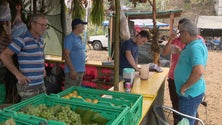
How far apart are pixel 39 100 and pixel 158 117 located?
1005 mm

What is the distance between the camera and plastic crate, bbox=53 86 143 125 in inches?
71.1

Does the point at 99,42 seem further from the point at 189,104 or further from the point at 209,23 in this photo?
the point at 189,104

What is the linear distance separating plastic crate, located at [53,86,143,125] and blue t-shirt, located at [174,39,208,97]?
3.09ft

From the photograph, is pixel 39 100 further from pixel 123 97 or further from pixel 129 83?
pixel 129 83

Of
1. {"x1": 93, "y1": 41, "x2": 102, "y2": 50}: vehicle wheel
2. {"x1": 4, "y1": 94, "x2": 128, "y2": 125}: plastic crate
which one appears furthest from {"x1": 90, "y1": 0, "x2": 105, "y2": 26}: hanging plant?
{"x1": 93, "y1": 41, "x2": 102, "y2": 50}: vehicle wheel

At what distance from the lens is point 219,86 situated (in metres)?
8.00

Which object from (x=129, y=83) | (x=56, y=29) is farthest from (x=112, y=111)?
(x=56, y=29)

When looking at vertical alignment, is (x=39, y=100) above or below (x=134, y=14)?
below

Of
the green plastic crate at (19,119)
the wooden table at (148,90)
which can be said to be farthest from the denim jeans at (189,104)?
the green plastic crate at (19,119)

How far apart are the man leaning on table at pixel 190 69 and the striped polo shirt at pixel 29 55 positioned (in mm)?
1650

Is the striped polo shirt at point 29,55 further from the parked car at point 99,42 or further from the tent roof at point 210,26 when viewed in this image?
the tent roof at point 210,26

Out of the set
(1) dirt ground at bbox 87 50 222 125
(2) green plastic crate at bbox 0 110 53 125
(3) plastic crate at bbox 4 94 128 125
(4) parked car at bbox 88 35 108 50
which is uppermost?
(2) green plastic crate at bbox 0 110 53 125

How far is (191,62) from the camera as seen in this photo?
2701mm

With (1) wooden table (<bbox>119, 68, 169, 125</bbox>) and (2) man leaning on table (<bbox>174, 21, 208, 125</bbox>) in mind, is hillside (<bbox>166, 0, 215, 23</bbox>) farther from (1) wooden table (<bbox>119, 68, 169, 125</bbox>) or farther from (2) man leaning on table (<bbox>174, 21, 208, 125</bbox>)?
(2) man leaning on table (<bbox>174, 21, 208, 125</bbox>)
